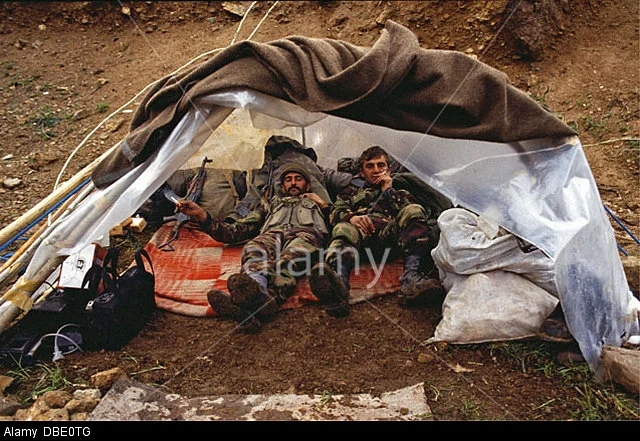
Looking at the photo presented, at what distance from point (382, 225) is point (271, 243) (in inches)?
31.1

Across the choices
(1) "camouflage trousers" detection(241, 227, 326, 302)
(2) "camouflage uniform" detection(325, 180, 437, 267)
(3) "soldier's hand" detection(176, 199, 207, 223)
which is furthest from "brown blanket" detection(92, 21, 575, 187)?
(1) "camouflage trousers" detection(241, 227, 326, 302)

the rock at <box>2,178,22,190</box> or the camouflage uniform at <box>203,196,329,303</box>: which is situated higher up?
the rock at <box>2,178,22,190</box>

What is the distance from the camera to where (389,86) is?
3111 mm

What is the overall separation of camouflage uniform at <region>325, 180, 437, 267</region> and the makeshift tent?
0.56 meters

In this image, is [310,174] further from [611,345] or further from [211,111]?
[611,345]

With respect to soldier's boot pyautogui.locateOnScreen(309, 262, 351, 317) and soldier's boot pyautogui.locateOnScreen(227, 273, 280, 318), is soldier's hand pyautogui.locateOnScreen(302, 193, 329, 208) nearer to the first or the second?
soldier's boot pyautogui.locateOnScreen(309, 262, 351, 317)

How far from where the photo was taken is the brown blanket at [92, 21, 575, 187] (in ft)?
10.1

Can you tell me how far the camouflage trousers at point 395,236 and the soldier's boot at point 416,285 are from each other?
0.08 m

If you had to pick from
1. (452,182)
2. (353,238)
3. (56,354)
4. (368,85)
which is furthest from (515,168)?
(56,354)

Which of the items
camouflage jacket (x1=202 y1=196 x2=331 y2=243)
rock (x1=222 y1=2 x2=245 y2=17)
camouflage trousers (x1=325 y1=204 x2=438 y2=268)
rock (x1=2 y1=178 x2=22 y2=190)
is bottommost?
camouflage trousers (x1=325 y1=204 x2=438 y2=268)

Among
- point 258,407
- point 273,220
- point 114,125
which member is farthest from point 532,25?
point 258,407

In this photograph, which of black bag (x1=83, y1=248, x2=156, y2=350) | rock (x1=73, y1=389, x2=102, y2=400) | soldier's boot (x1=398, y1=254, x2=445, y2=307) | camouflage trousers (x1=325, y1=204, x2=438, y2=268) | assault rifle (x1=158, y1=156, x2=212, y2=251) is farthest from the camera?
assault rifle (x1=158, y1=156, x2=212, y2=251)

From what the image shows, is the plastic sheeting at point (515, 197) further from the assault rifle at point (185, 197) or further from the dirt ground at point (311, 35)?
the assault rifle at point (185, 197)

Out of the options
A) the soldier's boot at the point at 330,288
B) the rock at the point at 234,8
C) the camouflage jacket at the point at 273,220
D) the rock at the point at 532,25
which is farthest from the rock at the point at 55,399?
the rock at the point at 234,8
